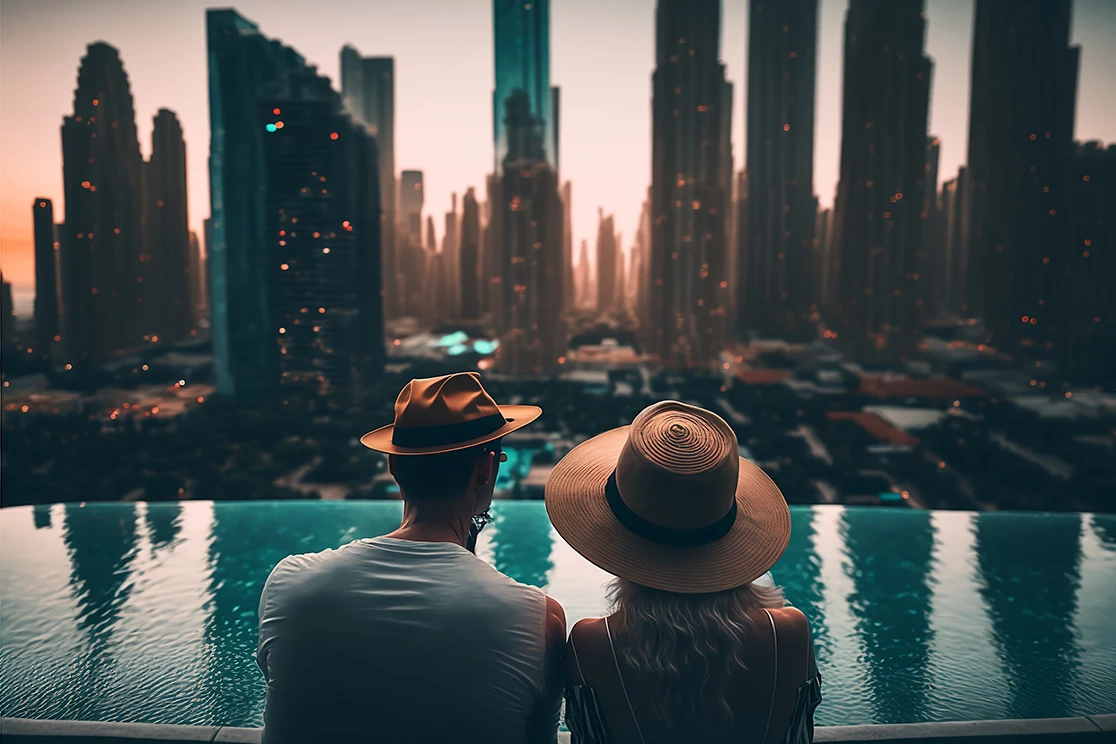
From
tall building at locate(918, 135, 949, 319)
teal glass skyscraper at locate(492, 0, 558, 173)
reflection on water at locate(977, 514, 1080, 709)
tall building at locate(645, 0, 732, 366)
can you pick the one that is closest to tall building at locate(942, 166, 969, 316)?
tall building at locate(918, 135, 949, 319)

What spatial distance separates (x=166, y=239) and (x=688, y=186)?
36759mm

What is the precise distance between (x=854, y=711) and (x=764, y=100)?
66577 millimetres

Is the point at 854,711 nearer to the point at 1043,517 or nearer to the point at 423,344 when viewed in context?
the point at 1043,517

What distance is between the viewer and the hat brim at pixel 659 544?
1.01 metres

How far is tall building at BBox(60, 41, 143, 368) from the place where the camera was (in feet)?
131

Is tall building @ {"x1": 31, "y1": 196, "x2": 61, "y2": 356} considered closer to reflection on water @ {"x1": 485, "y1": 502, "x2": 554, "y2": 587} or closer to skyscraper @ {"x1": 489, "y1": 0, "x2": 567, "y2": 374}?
skyscraper @ {"x1": 489, "y1": 0, "x2": 567, "y2": 374}

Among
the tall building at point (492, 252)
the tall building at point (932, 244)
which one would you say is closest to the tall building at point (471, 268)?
the tall building at point (492, 252)

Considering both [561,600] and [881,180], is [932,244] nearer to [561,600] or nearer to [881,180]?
[881,180]

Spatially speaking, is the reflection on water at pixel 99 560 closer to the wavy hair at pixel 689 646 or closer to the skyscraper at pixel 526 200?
the wavy hair at pixel 689 646

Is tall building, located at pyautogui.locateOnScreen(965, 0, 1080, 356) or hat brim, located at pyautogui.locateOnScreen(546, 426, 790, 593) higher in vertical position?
tall building, located at pyautogui.locateOnScreen(965, 0, 1080, 356)

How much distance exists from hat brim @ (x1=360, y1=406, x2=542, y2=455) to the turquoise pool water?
158 centimetres

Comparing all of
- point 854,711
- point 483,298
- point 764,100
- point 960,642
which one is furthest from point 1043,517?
point 764,100

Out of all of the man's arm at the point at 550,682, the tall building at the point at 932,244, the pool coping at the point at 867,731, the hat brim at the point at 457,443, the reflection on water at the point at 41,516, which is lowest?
the reflection on water at the point at 41,516

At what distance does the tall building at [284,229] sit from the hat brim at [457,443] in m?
37.9
